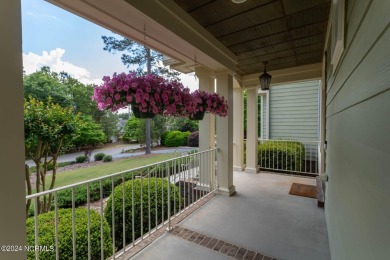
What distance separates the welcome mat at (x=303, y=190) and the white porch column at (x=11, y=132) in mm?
4061

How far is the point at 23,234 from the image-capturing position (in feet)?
3.26

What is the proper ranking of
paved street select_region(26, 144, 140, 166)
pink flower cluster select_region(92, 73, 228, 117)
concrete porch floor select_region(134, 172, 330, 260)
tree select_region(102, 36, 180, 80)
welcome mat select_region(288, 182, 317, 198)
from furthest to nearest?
tree select_region(102, 36, 180, 80) < paved street select_region(26, 144, 140, 166) < welcome mat select_region(288, 182, 317, 198) < concrete porch floor select_region(134, 172, 330, 260) < pink flower cluster select_region(92, 73, 228, 117)

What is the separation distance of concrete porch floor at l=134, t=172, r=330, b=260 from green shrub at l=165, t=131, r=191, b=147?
10.8 m

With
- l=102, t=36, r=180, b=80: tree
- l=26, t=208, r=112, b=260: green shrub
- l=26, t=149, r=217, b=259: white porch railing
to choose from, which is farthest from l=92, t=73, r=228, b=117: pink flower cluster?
l=102, t=36, r=180, b=80: tree

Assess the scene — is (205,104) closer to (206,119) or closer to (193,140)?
(206,119)

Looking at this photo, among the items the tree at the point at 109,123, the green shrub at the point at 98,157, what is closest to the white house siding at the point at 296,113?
the tree at the point at 109,123

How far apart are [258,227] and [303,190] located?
190cm

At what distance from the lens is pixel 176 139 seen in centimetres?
1459

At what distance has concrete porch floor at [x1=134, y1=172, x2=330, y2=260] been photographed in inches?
82.1

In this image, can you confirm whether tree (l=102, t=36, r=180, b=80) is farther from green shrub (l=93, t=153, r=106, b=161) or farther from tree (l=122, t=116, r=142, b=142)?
green shrub (l=93, t=153, r=106, b=161)

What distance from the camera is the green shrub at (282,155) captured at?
5.34 meters

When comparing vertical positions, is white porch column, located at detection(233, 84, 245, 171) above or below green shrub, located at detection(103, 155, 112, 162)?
above

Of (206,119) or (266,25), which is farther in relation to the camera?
(206,119)

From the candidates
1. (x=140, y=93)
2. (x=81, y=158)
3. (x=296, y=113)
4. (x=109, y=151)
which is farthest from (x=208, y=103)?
(x=109, y=151)
